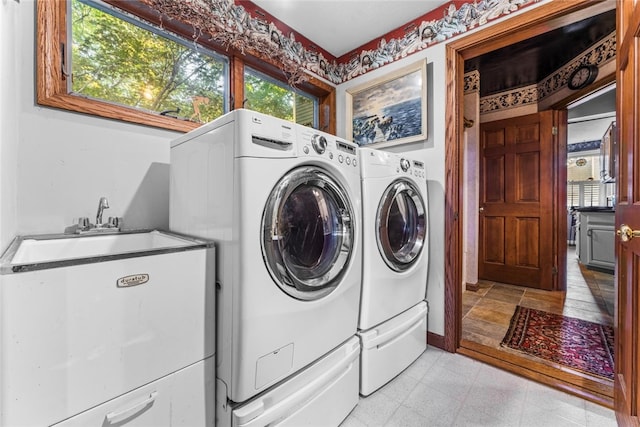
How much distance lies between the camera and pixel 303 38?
7.61ft

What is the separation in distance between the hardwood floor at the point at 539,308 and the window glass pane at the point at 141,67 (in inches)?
99.8

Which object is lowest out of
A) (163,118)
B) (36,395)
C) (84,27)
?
(36,395)

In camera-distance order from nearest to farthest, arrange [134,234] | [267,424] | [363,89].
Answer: [267,424] → [134,234] → [363,89]

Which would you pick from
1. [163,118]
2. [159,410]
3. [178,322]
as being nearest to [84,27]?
[163,118]

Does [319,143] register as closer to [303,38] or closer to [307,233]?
[307,233]

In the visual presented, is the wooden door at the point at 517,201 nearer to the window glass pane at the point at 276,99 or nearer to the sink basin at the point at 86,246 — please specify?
the window glass pane at the point at 276,99

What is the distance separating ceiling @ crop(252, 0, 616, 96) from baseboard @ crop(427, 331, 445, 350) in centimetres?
243

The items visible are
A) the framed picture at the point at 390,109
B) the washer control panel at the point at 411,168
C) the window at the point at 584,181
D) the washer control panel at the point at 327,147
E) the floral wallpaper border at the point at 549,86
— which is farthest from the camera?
the window at the point at 584,181

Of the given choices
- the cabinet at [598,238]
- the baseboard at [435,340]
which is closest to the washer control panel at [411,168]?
the baseboard at [435,340]

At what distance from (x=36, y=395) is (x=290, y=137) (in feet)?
3.29

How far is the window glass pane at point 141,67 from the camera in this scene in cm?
137

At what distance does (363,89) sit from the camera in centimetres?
245

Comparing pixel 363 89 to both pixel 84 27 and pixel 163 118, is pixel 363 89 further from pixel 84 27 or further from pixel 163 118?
pixel 84 27

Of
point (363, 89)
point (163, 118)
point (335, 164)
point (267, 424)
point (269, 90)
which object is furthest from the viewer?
point (363, 89)
